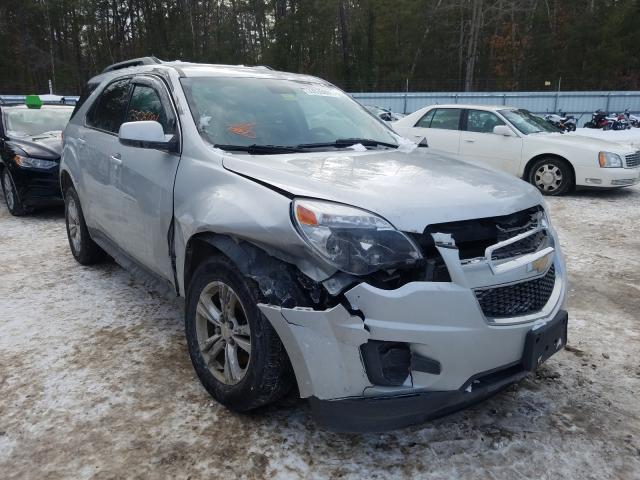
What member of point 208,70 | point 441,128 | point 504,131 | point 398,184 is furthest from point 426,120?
point 398,184

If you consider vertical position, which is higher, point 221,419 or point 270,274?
point 270,274

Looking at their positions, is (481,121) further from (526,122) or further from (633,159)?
(633,159)

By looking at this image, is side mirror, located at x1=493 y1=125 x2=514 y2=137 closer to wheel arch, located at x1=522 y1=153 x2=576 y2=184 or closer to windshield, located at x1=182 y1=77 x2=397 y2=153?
wheel arch, located at x1=522 y1=153 x2=576 y2=184

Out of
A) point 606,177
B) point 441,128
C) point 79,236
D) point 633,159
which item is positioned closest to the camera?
point 79,236

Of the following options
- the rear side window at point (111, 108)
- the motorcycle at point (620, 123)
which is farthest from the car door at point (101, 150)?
the motorcycle at point (620, 123)

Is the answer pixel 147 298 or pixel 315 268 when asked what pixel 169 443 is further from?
pixel 147 298

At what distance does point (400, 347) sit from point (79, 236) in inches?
148

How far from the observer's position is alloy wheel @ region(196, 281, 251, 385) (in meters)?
2.43

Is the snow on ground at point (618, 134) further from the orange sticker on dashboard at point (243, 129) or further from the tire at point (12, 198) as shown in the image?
the orange sticker on dashboard at point (243, 129)

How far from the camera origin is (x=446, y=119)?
9750mm

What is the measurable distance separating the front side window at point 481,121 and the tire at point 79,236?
6922 mm

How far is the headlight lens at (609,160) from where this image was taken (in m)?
8.23

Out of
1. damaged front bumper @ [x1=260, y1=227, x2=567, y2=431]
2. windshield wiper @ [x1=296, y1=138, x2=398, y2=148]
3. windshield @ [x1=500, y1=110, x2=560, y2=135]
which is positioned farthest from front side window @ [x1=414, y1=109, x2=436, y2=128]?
damaged front bumper @ [x1=260, y1=227, x2=567, y2=431]

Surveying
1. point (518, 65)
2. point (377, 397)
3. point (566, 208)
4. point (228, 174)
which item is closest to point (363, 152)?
point (228, 174)
